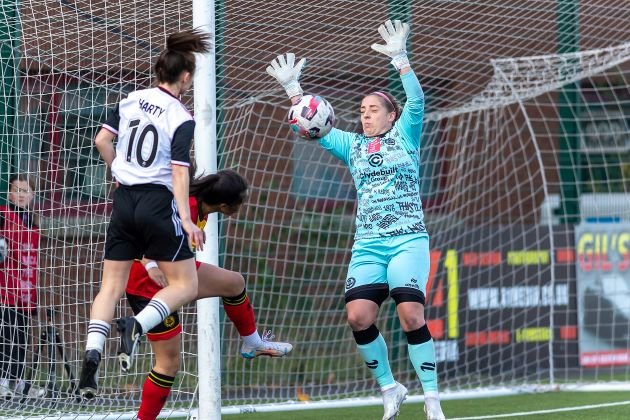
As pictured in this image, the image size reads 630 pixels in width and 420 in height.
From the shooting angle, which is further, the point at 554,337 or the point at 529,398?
the point at 554,337

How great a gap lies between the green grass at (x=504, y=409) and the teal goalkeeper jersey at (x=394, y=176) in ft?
6.24

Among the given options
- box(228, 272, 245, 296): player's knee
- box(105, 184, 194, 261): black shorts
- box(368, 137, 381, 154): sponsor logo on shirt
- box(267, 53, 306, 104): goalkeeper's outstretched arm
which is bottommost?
box(228, 272, 245, 296): player's knee

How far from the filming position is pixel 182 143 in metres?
5.52

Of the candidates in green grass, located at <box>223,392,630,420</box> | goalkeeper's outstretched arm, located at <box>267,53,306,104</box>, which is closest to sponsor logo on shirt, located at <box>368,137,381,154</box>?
goalkeeper's outstretched arm, located at <box>267,53,306,104</box>

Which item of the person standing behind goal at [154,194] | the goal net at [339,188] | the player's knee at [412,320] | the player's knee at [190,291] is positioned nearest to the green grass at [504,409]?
the goal net at [339,188]

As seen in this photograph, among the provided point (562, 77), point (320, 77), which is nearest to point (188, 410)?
point (320, 77)

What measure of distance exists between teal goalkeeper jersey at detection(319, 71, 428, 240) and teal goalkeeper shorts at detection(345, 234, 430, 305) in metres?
0.06

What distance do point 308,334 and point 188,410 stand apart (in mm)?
2751

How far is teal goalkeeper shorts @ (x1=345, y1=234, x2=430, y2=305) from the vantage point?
20.9ft

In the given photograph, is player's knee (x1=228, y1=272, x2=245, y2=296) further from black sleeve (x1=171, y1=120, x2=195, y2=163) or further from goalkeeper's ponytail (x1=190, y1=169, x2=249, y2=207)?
black sleeve (x1=171, y1=120, x2=195, y2=163)

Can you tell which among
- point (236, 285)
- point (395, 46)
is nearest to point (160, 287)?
point (236, 285)

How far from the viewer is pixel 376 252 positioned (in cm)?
653

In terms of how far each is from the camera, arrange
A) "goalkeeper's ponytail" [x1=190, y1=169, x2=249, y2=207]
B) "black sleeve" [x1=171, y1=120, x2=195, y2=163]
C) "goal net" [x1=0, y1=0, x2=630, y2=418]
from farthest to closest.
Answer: "goal net" [x1=0, y1=0, x2=630, y2=418] < "goalkeeper's ponytail" [x1=190, y1=169, x2=249, y2=207] < "black sleeve" [x1=171, y1=120, x2=195, y2=163]

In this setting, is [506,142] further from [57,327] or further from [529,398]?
[57,327]
